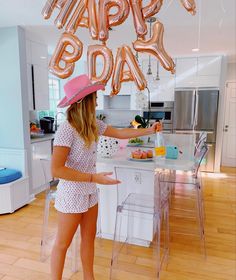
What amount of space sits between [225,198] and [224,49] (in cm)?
259

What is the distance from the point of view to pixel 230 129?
5.57 meters

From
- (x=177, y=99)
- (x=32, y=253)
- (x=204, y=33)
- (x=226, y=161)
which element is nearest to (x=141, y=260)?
(x=32, y=253)

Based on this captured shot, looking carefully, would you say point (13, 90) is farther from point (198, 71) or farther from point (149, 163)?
point (198, 71)

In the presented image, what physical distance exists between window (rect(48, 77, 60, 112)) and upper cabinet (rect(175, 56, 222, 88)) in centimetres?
267

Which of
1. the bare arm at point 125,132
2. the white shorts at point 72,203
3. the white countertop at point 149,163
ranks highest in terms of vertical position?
the bare arm at point 125,132

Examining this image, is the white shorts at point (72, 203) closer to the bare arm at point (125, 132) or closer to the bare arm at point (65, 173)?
the bare arm at point (65, 173)

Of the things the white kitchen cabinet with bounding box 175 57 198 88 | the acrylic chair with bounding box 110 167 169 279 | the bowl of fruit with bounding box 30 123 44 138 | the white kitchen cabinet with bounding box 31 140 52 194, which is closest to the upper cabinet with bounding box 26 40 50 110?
the bowl of fruit with bounding box 30 123 44 138

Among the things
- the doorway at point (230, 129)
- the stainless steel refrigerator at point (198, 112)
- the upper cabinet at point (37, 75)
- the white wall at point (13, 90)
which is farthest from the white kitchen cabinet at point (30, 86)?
the doorway at point (230, 129)

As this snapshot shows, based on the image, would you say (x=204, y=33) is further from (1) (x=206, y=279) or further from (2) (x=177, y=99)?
(1) (x=206, y=279)

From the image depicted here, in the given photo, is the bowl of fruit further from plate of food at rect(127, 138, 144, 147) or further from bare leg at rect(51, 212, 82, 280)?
bare leg at rect(51, 212, 82, 280)

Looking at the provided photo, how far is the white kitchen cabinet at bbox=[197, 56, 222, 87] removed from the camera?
184 inches

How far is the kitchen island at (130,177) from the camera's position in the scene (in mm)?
2068

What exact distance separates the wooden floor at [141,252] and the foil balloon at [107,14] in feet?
6.44

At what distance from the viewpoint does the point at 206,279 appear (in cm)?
193
